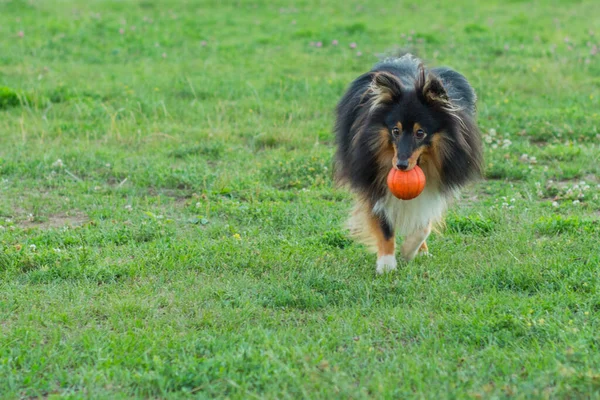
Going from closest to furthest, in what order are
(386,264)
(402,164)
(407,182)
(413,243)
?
1. (402,164)
2. (407,182)
3. (386,264)
4. (413,243)

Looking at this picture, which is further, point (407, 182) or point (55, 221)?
point (55, 221)

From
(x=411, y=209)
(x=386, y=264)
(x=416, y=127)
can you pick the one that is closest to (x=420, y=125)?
(x=416, y=127)

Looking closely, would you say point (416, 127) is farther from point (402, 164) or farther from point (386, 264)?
point (386, 264)

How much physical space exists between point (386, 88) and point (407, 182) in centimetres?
63

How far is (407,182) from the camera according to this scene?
5000 mm

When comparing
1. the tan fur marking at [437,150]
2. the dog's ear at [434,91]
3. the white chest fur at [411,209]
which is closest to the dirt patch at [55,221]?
the white chest fur at [411,209]

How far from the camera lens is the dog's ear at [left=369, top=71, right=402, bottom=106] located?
5.05 meters

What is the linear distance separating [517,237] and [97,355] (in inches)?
130

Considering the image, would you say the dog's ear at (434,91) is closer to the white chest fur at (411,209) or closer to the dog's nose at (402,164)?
the dog's nose at (402,164)

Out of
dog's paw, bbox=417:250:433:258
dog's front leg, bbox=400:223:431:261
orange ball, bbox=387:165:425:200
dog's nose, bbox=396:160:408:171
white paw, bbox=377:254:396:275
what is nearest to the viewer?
dog's nose, bbox=396:160:408:171

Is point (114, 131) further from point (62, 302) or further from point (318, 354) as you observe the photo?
point (318, 354)

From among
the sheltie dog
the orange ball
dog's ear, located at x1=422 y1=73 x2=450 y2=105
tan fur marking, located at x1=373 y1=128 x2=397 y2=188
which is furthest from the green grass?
dog's ear, located at x1=422 y1=73 x2=450 y2=105

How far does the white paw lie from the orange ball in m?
0.61

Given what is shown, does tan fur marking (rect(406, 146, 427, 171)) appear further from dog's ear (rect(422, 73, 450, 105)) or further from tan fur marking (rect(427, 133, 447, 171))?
dog's ear (rect(422, 73, 450, 105))
